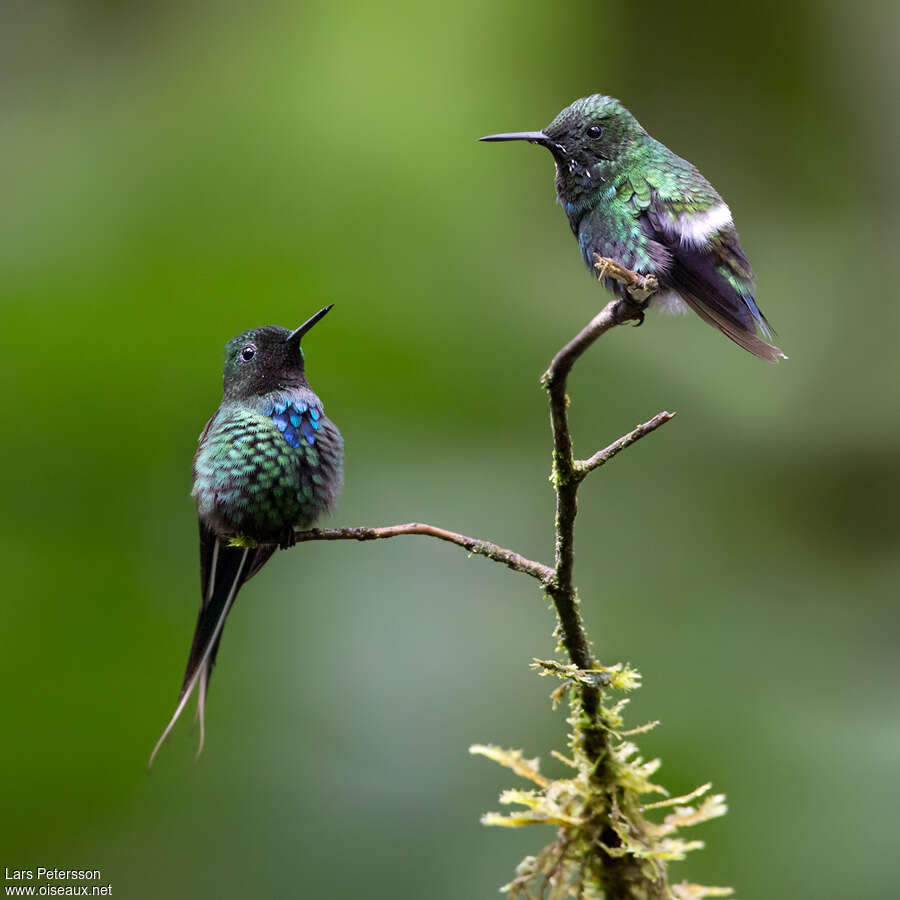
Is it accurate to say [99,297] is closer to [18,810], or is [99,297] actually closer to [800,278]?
[18,810]

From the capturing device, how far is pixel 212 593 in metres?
1.41

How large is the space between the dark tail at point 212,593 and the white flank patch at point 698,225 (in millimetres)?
751

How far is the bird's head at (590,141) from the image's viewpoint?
4.30ft

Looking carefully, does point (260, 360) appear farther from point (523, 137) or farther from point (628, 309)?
point (628, 309)

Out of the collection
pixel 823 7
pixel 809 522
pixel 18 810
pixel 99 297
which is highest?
pixel 823 7

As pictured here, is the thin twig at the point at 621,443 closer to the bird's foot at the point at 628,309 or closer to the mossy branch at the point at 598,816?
the bird's foot at the point at 628,309

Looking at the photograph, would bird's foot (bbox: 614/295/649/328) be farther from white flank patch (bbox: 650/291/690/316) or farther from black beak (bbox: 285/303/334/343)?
black beak (bbox: 285/303/334/343)

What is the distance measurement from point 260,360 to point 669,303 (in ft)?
2.15

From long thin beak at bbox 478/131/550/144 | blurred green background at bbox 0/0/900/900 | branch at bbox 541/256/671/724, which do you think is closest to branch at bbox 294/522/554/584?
branch at bbox 541/256/671/724

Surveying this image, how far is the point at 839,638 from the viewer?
3520 millimetres

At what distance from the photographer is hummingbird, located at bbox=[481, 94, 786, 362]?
4.02ft

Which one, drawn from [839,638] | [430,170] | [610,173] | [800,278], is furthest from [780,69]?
[610,173]

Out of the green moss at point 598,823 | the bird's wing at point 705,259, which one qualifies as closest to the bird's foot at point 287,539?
the green moss at point 598,823

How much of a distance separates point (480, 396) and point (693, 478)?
0.83 metres
